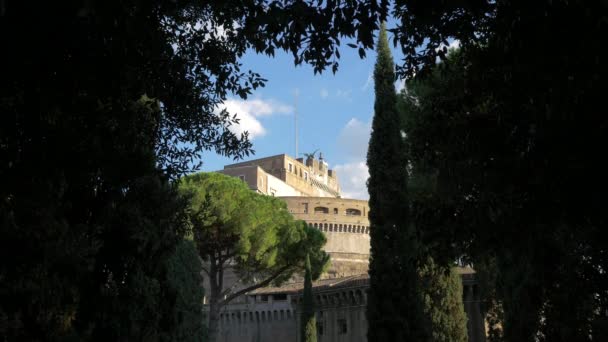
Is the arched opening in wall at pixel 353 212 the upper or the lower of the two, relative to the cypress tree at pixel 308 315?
upper

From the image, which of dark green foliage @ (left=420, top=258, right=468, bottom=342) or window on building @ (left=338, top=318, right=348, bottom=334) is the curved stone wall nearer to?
window on building @ (left=338, top=318, right=348, bottom=334)

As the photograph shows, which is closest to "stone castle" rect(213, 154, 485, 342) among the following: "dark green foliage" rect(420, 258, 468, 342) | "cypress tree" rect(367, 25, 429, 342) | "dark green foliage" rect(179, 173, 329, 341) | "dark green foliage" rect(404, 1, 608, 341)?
"dark green foliage" rect(179, 173, 329, 341)

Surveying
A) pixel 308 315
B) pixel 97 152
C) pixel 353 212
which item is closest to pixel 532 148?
pixel 97 152

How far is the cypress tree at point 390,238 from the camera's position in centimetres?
1767

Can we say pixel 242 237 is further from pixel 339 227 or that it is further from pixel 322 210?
pixel 322 210

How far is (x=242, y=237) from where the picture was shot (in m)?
32.6

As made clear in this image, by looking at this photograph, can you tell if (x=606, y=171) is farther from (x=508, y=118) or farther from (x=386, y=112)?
(x=386, y=112)

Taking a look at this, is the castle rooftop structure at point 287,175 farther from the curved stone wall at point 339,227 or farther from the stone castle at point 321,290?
the curved stone wall at point 339,227

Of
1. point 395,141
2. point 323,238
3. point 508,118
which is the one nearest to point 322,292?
point 323,238

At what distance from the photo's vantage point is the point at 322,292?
118 ft

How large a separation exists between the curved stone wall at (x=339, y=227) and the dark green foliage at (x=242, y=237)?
18.7 m

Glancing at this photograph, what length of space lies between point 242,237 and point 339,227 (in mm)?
23702

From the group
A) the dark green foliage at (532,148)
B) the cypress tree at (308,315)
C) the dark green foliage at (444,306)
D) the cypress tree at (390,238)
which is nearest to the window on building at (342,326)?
the cypress tree at (308,315)

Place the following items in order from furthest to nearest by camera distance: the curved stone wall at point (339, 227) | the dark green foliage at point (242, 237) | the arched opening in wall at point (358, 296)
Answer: the curved stone wall at point (339, 227), the arched opening in wall at point (358, 296), the dark green foliage at point (242, 237)
